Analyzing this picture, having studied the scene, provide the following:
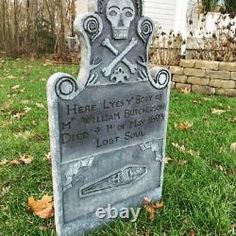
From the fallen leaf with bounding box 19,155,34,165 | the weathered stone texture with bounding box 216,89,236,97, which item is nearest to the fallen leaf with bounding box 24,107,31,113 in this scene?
the fallen leaf with bounding box 19,155,34,165

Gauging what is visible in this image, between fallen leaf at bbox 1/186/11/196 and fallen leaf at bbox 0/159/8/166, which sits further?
fallen leaf at bbox 0/159/8/166

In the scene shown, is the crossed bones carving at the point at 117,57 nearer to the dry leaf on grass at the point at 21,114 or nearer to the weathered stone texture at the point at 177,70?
the dry leaf on grass at the point at 21,114

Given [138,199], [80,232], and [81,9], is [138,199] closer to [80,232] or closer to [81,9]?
[80,232]

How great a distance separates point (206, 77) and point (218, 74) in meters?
0.22

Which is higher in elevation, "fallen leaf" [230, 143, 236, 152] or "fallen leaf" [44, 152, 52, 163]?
"fallen leaf" [230, 143, 236, 152]

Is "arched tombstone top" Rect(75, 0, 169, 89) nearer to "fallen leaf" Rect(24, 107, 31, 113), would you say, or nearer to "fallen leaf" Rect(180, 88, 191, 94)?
"fallen leaf" Rect(24, 107, 31, 113)

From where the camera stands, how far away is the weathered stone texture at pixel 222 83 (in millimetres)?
6406

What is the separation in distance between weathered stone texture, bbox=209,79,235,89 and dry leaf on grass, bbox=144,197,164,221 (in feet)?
13.7

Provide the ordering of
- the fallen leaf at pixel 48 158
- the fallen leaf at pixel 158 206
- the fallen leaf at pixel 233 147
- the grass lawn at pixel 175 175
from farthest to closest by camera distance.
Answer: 1. the fallen leaf at pixel 233 147
2. the fallen leaf at pixel 48 158
3. the fallen leaf at pixel 158 206
4. the grass lawn at pixel 175 175

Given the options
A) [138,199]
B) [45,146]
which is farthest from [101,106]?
[45,146]

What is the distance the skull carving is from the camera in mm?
2207

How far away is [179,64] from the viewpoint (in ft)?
23.3

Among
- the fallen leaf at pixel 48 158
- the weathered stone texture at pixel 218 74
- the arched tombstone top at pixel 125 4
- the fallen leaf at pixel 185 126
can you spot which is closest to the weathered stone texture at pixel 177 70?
the weathered stone texture at pixel 218 74

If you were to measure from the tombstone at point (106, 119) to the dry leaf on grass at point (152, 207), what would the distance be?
0.09m
